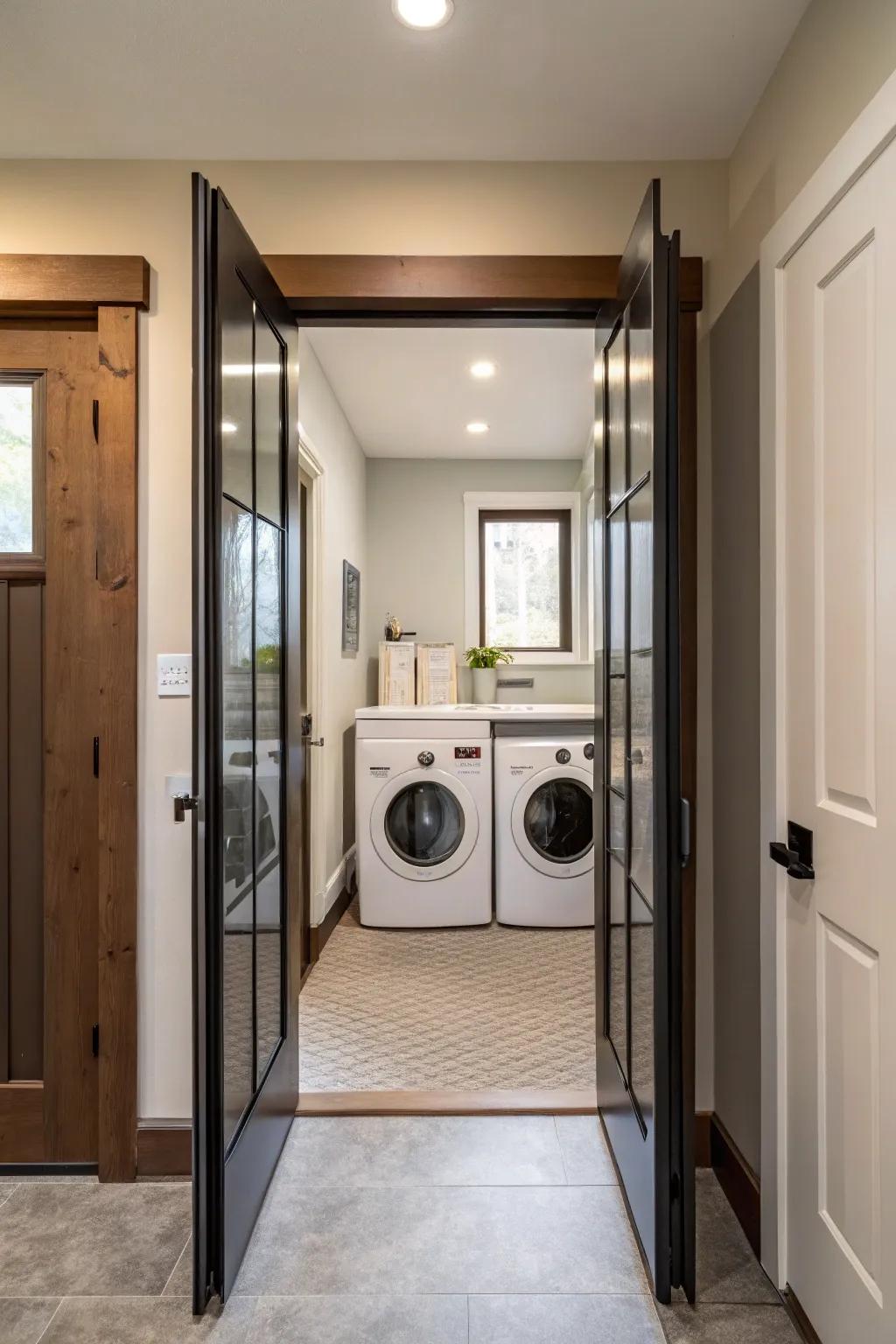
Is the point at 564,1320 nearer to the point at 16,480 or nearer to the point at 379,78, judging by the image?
the point at 16,480

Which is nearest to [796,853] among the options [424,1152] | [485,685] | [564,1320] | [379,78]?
[564,1320]

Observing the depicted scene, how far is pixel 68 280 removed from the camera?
2.03m

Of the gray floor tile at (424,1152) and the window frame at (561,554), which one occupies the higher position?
the window frame at (561,554)

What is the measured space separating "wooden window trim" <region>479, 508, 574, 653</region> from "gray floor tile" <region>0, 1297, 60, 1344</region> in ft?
12.6

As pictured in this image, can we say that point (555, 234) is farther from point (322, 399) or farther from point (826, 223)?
point (322, 399)

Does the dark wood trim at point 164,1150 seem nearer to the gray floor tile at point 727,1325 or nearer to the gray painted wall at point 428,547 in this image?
the gray floor tile at point 727,1325

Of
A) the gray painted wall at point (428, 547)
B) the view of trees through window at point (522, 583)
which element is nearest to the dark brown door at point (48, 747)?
the gray painted wall at point (428, 547)

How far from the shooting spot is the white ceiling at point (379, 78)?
5.29ft

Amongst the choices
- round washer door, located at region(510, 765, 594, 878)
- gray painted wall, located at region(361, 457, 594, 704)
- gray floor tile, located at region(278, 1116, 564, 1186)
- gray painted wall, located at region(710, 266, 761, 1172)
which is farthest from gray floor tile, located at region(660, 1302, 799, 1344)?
gray painted wall, located at region(361, 457, 594, 704)

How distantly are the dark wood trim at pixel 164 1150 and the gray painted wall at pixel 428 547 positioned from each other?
124 inches

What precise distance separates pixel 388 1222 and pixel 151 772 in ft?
3.84

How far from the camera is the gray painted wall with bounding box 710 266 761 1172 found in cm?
182

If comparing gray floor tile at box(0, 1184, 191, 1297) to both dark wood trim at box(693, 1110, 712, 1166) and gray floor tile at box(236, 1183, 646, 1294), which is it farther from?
dark wood trim at box(693, 1110, 712, 1166)

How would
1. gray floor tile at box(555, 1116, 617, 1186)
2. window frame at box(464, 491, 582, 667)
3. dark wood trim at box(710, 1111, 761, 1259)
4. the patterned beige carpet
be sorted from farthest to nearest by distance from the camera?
window frame at box(464, 491, 582, 667)
the patterned beige carpet
gray floor tile at box(555, 1116, 617, 1186)
dark wood trim at box(710, 1111, 761, 1259)
